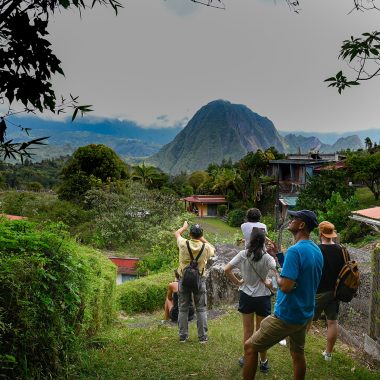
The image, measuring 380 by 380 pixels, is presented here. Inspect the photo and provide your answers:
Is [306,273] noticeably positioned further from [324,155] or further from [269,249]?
[324,155]

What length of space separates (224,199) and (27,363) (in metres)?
53.9

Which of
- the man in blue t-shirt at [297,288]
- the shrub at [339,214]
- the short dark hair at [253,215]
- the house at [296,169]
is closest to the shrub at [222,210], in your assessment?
the house at [296,169]

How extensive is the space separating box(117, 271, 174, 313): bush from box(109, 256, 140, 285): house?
406 inches

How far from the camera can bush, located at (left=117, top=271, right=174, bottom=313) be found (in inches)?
429

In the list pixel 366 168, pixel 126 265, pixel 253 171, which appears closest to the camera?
pixel 126 265

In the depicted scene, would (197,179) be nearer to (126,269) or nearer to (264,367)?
(126,269)

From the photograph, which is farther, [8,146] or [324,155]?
[324,155]

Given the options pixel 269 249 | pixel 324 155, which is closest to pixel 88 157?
pixel 324 155

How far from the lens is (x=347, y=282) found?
16.1ft

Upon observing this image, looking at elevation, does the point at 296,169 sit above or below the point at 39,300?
above

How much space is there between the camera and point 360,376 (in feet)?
15.6

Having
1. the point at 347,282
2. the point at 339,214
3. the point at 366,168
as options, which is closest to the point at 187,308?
the point at 347,282

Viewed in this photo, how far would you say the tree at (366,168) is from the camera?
34125 millimetres

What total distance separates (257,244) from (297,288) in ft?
2.97
